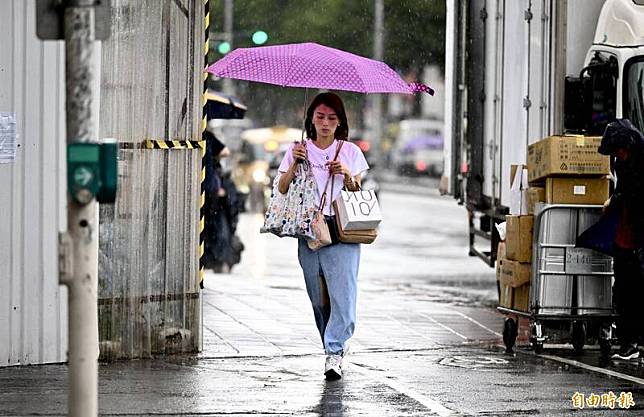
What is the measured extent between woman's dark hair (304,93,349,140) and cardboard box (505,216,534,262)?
2065mm

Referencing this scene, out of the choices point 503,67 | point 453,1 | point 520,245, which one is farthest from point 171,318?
point 453,1

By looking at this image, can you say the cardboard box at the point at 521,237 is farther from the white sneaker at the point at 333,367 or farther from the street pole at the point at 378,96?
the street pole at the point at 378,96

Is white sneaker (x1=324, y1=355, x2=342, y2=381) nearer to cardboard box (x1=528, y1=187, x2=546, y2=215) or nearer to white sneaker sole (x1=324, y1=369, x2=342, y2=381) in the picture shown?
white sneaker sole (x1=324, y1=369, x2=342, y2=381)

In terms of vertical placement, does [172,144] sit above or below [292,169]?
above

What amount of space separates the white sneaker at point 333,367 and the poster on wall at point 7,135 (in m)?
2.55

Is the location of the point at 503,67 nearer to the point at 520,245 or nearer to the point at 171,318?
the point at 520,245

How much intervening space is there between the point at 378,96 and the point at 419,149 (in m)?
3.25

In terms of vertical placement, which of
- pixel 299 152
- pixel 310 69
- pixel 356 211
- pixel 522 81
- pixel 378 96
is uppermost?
pixel 378 96

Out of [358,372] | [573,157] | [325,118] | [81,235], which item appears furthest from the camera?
[573,157]

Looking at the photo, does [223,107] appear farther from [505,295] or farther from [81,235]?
[81,235]

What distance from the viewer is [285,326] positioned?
13.3 meters

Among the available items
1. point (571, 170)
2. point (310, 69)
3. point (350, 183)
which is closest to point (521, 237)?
point (571, 170)

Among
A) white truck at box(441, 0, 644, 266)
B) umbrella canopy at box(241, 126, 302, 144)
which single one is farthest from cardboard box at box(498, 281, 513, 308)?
umbrella canopy at box(241, 126, 302, 144)

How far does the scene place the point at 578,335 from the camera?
468 inches
